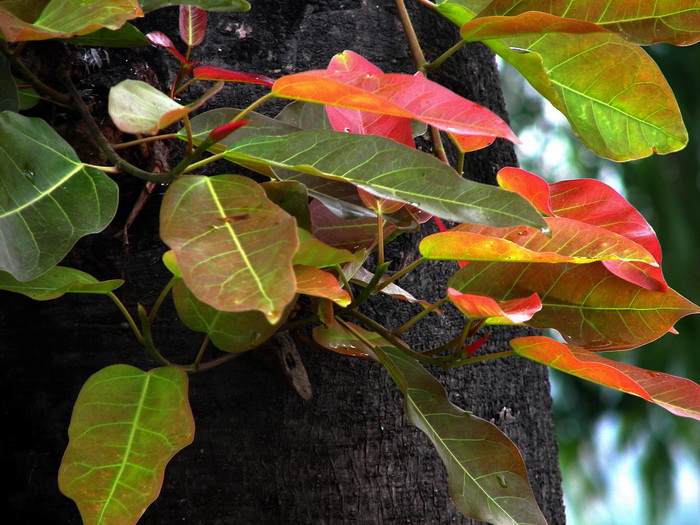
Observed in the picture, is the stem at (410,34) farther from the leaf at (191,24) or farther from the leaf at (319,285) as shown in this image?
the leaf at (319,285)

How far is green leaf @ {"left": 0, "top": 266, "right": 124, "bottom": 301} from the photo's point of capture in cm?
37

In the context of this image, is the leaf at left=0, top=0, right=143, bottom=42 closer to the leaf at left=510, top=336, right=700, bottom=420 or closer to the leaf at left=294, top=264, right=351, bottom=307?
the leaf at left=294, top=264, right=351, bottom=307

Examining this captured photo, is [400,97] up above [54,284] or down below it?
above

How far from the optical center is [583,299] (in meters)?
0.41

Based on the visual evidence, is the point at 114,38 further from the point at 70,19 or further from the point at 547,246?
the point at 547,246

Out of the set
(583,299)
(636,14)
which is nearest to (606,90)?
(636,14)

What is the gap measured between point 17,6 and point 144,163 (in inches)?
5.2

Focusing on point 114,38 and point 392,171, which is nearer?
point 392,171

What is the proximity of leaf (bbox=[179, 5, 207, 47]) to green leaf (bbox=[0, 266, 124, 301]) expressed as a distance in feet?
0.61

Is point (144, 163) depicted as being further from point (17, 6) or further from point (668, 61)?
point (668, 61)

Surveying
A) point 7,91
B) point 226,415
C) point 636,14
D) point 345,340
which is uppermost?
point 636,14

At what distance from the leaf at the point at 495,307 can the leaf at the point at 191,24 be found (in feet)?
0.88

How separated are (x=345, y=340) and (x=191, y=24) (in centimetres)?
25

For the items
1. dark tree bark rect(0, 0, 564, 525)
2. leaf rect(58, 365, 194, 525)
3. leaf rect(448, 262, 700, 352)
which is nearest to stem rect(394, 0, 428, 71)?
dark tree bark rect(0, 0, 564, 525)
